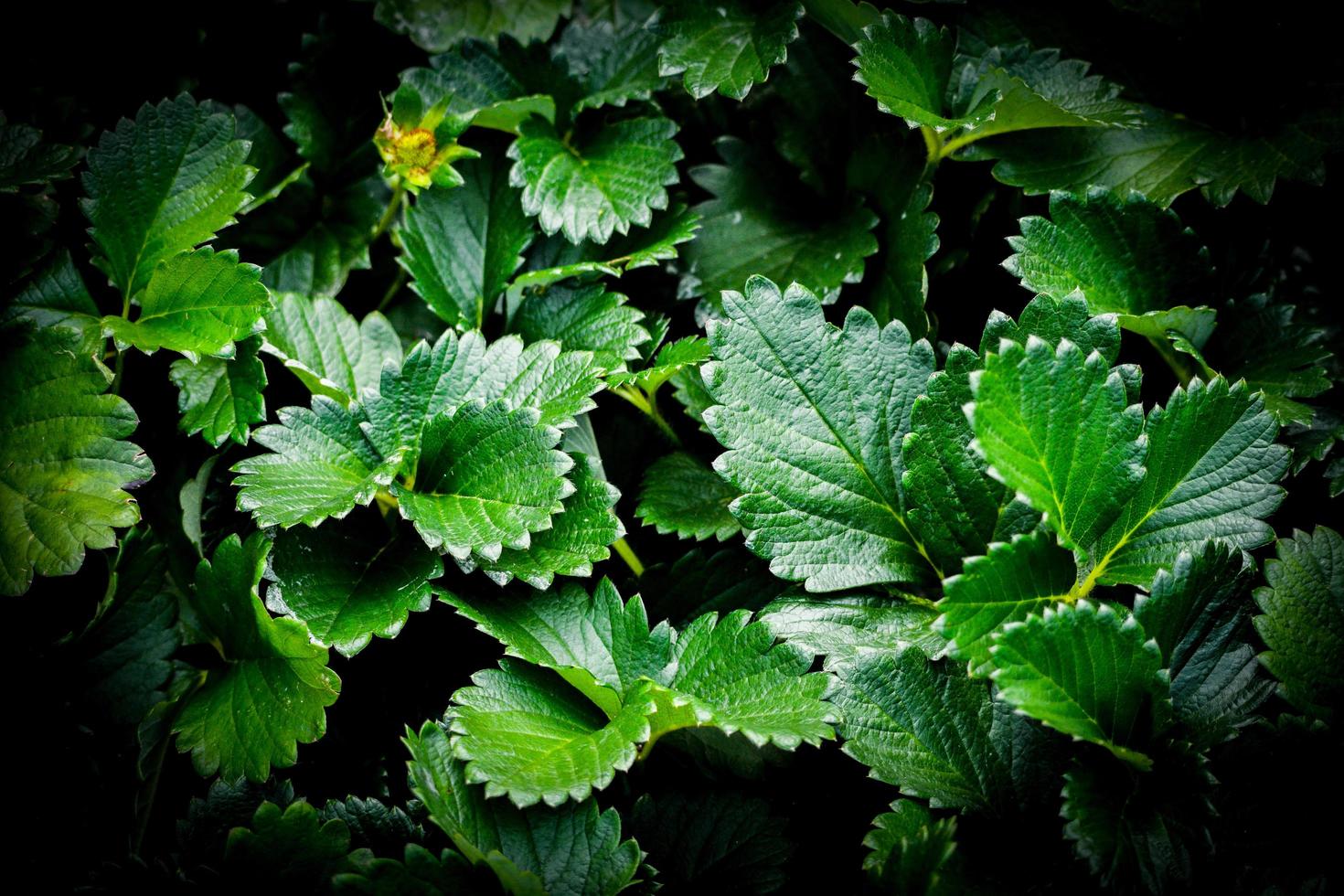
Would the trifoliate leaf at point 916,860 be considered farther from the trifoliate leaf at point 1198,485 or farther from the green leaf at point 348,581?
the green leaf at point 348,581

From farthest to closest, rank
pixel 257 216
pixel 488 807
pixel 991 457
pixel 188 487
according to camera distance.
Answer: pixel 257 216
pixel 188 487
pixel 488 807
pixel 991 457

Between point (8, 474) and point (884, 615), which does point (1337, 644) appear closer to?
point (884, 615)

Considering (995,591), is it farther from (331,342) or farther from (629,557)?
(331,342)

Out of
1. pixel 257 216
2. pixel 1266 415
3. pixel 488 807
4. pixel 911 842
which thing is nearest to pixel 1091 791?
pixel 911 842

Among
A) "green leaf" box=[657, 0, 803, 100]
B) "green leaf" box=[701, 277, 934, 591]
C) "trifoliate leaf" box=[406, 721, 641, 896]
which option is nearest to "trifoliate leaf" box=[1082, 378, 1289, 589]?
"green leaf" box=[701, 277, 934, 591]

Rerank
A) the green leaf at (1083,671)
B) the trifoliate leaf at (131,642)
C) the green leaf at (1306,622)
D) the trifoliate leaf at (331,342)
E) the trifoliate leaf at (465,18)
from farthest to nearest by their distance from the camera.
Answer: the trifoliate leaf at (465,18) < the trifoliate leaf at (331,342) < the trifoliate leaf at (131,642) < the green leaf at (1306,622) < the green leaf at (1083,671)

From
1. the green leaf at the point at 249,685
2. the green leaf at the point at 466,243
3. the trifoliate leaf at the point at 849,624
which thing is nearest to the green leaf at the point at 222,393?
the green leaf at the point at 249,685
